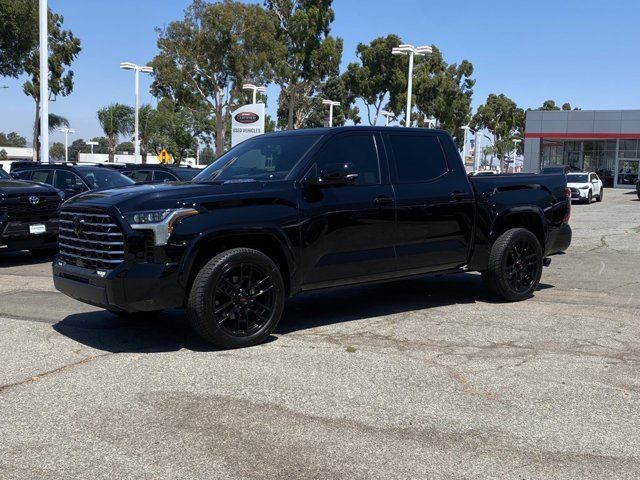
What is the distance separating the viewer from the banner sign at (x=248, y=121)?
26109 mm

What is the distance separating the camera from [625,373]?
5441 millimetres

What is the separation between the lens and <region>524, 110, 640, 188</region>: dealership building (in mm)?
50250

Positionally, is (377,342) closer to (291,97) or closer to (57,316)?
(57,316)

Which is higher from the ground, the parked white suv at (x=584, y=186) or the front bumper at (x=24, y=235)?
the parked white suv at (x=584, y=186)

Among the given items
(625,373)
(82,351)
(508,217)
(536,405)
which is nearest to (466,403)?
(536,405)

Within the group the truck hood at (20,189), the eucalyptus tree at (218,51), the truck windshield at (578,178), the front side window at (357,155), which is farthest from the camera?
the eucalyptus tree at (218,51)

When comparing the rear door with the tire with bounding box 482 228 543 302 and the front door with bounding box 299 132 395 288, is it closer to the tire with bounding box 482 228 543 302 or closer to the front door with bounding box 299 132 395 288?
the front door with bounding box 299 132 395 288

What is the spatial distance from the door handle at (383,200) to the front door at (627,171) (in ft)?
164

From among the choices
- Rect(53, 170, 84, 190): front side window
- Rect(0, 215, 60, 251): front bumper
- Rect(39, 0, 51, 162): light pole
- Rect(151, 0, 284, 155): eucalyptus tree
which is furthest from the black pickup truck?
Rect(151, 0, 284, 155): eucalyptus tree

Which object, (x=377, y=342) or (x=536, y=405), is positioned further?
(x=377, y=342)

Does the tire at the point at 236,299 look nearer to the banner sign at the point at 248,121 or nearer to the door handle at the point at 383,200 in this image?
the door handle at the point at 383,200

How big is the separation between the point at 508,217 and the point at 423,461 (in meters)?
4.90

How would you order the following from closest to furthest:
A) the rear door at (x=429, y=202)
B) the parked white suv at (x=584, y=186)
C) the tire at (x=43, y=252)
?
1. the rear door at (x=429, y=202)
2. the tire at (x=43, y=252)
3. the parked white suv at (x=584, y=186)

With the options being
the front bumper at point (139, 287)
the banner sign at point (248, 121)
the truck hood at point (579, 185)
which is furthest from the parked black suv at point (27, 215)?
the truck hood at point (579, 185)
